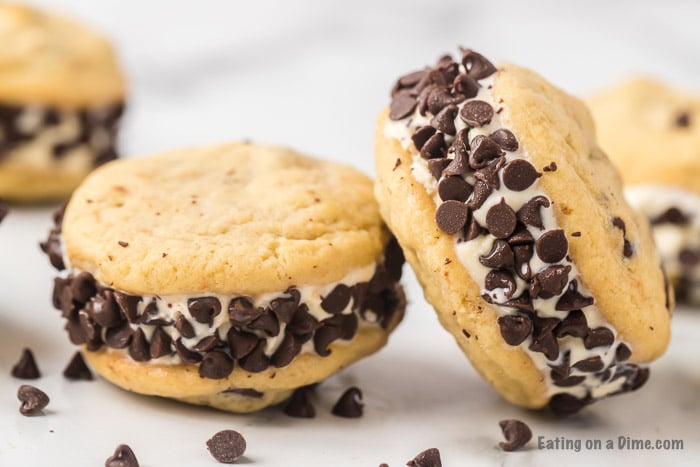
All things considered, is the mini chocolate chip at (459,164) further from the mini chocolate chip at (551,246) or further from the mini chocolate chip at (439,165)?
the mini chocolate chip at (551,246)

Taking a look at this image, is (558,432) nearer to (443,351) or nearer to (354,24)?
(443,351)

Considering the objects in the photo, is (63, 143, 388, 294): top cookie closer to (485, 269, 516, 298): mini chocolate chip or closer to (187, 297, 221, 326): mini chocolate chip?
(187, 297, 221, 326): mini chocolate chip

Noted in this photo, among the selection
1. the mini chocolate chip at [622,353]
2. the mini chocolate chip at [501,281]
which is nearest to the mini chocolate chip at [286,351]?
the mini chocolate chip at [501,281]

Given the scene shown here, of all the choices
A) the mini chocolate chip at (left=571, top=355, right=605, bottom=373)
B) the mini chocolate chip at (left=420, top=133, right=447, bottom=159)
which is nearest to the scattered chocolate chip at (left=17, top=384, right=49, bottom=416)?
the mini chocolate chip at (left=420, top=133, right=447, bottom=159)

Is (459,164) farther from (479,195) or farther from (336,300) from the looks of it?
(336,300)

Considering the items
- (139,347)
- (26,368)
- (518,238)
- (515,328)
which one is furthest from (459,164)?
(26,368)

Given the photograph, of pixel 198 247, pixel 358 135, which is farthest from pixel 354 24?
pixel 198 247
